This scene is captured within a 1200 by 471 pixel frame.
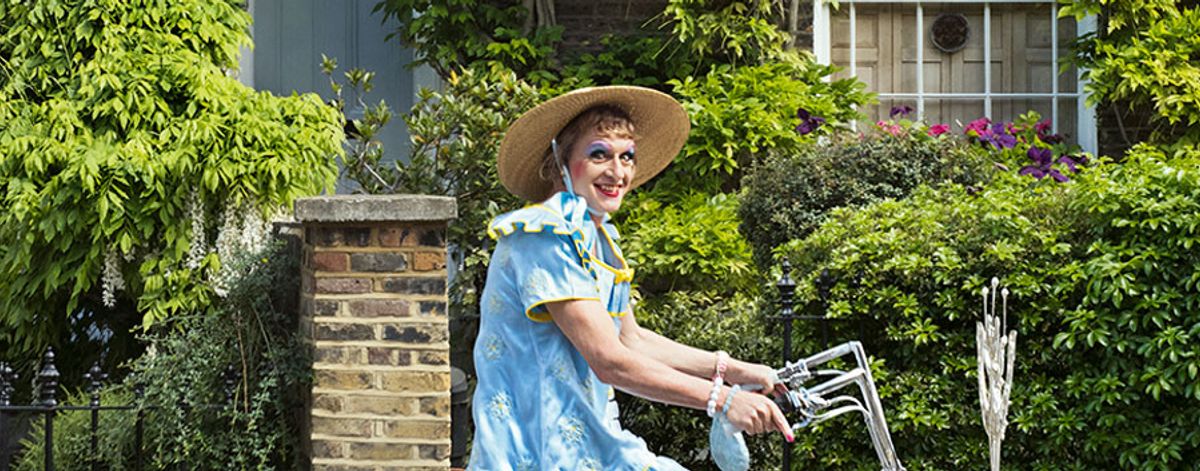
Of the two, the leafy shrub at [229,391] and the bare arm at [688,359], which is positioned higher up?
the bare arm at [688,359]

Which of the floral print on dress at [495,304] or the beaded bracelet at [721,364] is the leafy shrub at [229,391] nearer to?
the floral print on dress at [495,304]

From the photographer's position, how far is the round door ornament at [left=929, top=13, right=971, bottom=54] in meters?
9.50

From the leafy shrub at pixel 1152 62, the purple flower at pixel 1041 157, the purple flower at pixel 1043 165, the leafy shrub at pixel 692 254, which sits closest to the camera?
the leafy shrub at pixel 692 254

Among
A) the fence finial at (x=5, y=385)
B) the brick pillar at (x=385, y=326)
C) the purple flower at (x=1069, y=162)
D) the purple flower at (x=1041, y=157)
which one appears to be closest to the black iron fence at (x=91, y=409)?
the fence finial at (x=5, y=385)

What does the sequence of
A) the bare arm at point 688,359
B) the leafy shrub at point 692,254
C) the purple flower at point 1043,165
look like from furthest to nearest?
the purple flower at point 1043,165, the leafy shrub at point 692,254, the bare arm at point 688,359

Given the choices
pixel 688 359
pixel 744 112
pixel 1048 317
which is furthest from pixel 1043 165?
pixel 688 359

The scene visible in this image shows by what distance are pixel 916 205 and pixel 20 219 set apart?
3990 millimetres

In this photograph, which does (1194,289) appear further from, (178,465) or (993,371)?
(178,465)

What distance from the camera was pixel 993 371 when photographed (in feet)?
13.9

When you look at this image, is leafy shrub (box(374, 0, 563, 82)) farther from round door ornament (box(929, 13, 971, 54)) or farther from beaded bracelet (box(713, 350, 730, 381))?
beaded bracelet (box(713, 350, 730, 381))

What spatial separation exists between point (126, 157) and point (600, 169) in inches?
167

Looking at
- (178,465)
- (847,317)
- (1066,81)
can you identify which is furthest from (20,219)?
(1066,81)

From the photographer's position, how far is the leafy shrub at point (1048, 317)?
5.73 meters

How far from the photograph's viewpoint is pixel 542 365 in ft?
11.6
